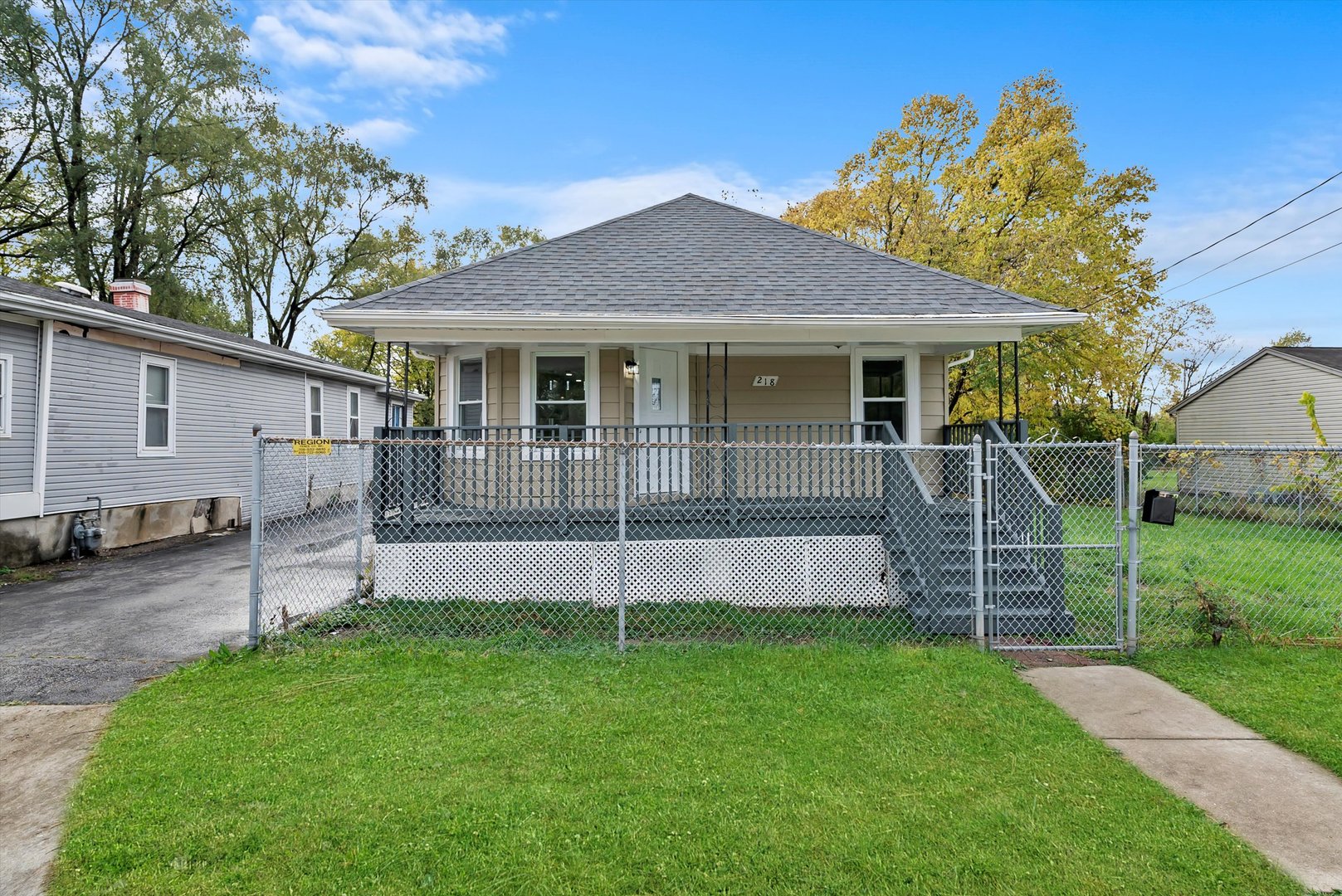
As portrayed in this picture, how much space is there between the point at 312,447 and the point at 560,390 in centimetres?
355

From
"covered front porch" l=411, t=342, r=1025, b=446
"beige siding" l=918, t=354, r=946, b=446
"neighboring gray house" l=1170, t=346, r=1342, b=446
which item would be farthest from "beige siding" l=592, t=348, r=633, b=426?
"neighboring gray house" l=1170, t=346, r=1342, b=446

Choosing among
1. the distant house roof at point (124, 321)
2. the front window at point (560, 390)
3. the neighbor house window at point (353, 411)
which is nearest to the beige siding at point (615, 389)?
the front window at point (560, 390)

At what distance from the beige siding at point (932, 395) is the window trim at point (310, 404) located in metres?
13.4

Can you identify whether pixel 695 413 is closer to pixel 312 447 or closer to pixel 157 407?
pixel 312 447

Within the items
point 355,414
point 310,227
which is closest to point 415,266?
point 310,227

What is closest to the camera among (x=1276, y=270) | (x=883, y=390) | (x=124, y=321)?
(x=883, y=390)

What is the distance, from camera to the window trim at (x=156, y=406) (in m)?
10.8

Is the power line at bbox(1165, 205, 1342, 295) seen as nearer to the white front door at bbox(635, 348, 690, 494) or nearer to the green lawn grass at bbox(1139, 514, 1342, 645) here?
the green lawn grass at bbox(1139, 514, 1342, 645)

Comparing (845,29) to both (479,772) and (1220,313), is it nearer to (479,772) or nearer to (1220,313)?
(479,772)

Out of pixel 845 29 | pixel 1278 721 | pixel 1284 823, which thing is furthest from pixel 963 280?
pixel 845 29

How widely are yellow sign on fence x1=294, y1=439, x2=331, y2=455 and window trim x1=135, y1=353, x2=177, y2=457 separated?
8.03 meters

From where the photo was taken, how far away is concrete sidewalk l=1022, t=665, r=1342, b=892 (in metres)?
2.76

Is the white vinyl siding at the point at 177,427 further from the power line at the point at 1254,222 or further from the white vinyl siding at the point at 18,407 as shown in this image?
the power line at the point at 1254,222

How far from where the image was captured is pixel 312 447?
5199 mm
